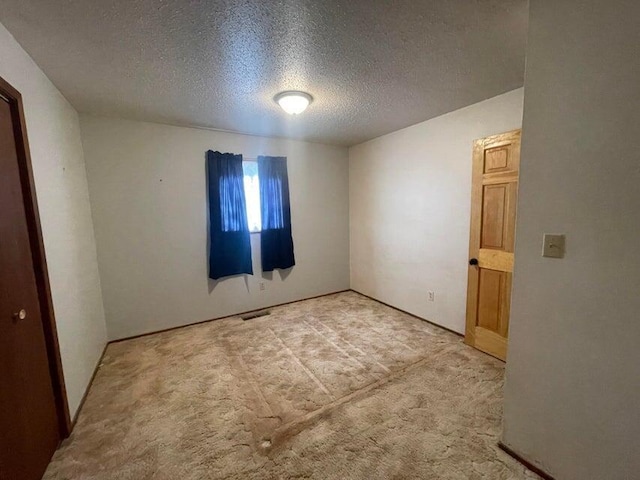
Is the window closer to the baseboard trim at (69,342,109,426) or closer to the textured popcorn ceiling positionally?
the textured popcorn ceiling

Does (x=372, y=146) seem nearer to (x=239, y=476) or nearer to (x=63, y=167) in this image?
(x=63, y=167)

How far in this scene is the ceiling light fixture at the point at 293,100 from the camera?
2.35 m

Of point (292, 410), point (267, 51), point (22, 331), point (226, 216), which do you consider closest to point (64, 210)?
point (22, 331)

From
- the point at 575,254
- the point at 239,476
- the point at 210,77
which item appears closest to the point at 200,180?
the point at 210,77

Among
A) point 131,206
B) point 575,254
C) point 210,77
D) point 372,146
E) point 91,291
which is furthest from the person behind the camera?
point 372,146

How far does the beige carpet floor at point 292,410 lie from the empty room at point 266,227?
0.06 feet

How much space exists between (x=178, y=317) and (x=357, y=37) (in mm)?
3474

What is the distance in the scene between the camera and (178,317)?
3.38m

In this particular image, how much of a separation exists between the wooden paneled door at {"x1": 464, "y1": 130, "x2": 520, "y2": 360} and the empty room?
0.02m

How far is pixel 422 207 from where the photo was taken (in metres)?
3.32

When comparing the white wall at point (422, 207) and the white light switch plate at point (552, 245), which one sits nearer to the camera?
the white light switch plate at point (552, 245)

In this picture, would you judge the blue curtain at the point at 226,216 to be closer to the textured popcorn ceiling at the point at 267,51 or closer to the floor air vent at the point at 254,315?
the floor air vent at the point at 254,315

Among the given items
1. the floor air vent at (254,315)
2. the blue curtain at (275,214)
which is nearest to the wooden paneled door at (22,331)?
the floor air vent at (254,315)

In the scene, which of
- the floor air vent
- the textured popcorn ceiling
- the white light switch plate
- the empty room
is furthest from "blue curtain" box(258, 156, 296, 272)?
the white light switch plate
